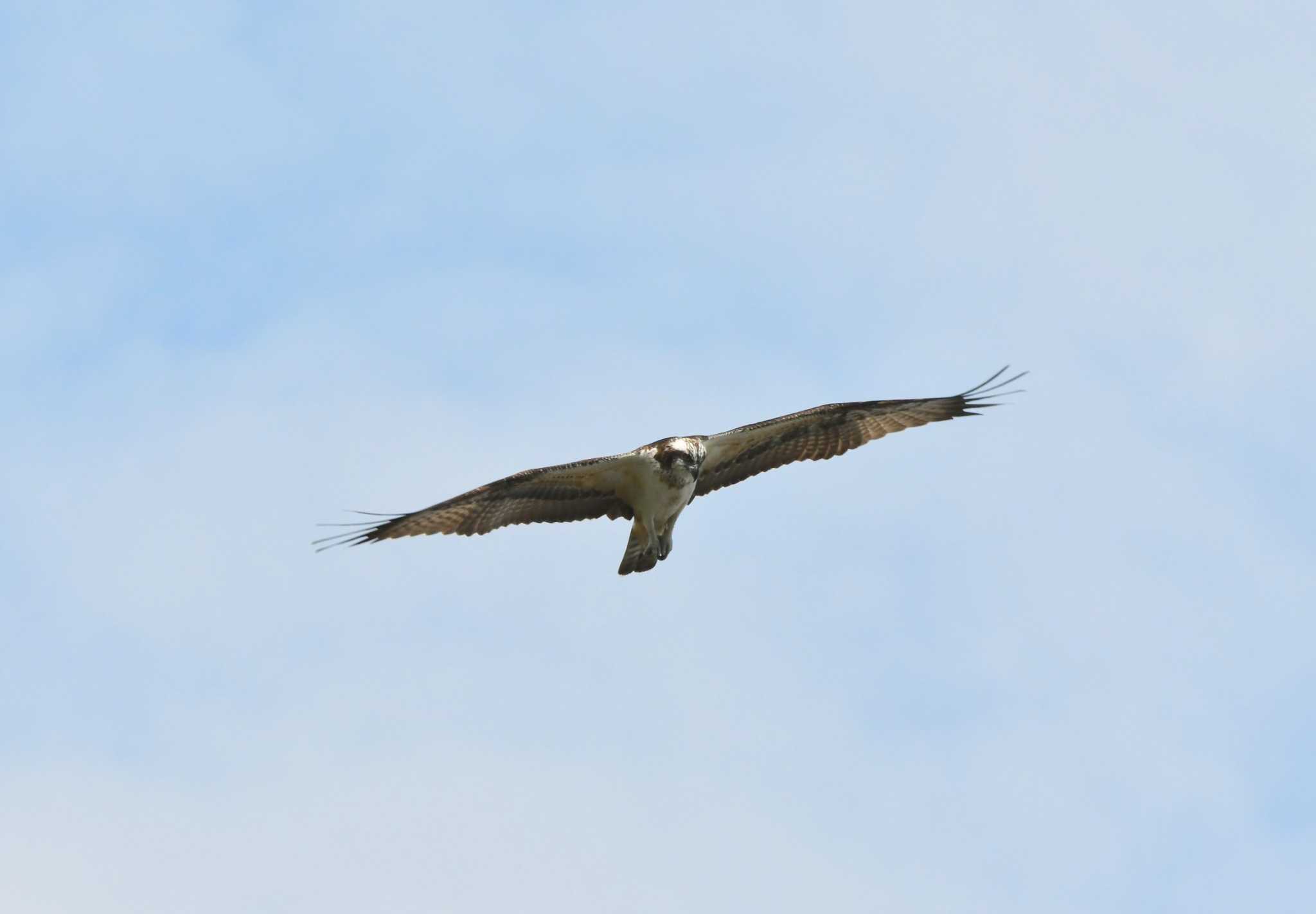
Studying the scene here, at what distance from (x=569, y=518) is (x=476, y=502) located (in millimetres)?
1196

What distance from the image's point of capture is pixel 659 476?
1944cm

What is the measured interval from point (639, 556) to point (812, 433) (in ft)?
7.26

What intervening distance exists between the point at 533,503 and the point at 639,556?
1215 millimetres

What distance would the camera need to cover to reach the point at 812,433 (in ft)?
66.7

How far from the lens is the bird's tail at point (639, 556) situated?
20016mm

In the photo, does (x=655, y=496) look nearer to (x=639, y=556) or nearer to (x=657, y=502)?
(x=657, y=502)

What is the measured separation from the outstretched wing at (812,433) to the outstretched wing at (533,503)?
3.00 feet

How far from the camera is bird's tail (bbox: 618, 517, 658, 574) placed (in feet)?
65.7

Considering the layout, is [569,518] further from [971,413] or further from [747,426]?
[971,413]

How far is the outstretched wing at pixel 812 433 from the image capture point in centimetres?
2000

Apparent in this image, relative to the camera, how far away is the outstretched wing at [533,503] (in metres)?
19.3

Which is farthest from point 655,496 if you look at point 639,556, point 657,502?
point 639,556

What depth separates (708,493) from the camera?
2044 cm

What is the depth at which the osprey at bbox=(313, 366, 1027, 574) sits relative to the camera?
Answer: 19.4m
